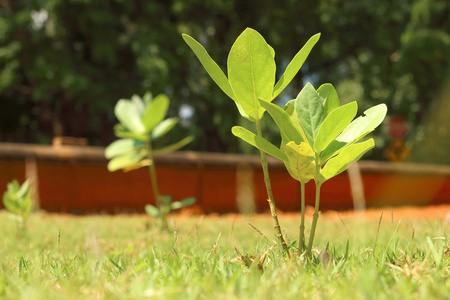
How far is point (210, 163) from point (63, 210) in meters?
2.46

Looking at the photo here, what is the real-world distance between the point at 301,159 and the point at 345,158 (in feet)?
0.42

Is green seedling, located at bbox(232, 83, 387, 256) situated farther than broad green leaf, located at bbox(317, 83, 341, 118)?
No

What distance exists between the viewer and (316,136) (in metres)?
1.27

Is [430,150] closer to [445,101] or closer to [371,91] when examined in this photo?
[445,101]

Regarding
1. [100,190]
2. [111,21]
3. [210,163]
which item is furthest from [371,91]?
[100,190]

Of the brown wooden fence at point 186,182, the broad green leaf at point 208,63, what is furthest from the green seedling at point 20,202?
the brown wooden fence at point 186,182

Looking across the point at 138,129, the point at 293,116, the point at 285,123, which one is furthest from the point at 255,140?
the point at 138,129

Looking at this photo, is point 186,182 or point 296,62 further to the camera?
point 186,182

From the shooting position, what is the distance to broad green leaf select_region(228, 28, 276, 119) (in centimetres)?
124

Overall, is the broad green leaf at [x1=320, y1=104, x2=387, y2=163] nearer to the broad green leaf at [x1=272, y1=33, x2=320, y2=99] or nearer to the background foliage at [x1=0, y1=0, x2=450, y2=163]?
the broad green leaf at [x1=272, y1=33, x2=320, y2=99]

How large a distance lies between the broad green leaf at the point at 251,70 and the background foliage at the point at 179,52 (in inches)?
467

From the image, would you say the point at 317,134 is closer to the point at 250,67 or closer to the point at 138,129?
the point at 250,67

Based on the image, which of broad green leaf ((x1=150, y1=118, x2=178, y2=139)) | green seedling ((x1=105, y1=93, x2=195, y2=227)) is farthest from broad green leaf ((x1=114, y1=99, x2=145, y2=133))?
broad green leaf ((x1=150, y1=118, x2=178, y2=139))

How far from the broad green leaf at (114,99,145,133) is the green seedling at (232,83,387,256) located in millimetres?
2216
